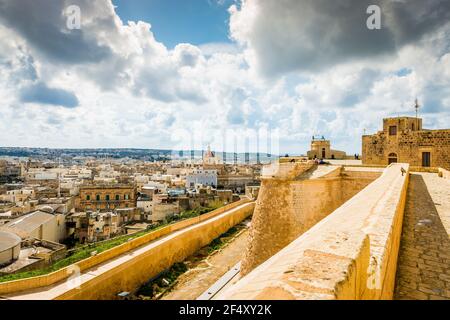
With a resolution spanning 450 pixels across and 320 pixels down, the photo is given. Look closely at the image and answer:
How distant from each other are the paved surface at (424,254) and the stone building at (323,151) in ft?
70.4

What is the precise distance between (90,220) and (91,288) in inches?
682

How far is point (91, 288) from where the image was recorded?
10.2 metres

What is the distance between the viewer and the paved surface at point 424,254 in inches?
111

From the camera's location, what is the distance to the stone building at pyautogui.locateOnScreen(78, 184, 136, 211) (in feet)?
127

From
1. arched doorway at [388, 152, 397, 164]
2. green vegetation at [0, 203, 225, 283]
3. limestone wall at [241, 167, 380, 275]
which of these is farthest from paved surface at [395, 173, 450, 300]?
green vegetation at [0, 203, 225, 283]

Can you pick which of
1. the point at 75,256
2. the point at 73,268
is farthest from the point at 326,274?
the point at 75,256

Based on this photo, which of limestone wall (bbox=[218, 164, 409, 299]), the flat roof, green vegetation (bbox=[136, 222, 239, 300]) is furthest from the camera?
the flat roof

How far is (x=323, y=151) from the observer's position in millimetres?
27703

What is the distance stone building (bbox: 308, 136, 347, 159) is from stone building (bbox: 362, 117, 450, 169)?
861 centimetres

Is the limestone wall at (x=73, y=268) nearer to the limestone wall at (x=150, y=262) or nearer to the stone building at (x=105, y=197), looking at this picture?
the limestone wall at (x=150, y=262)

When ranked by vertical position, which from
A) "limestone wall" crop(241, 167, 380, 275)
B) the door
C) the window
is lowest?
"limestone wall" crop(241, 167, 380, 275)

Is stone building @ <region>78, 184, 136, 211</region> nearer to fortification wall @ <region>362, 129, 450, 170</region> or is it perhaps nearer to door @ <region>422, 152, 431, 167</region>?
fortification wall @ <region>362, 129, 450, 170</region>
